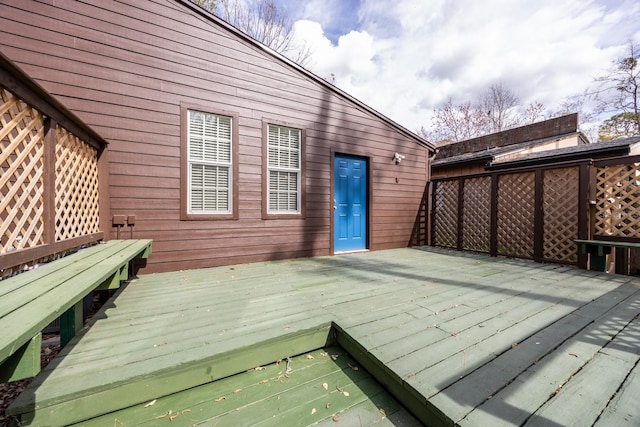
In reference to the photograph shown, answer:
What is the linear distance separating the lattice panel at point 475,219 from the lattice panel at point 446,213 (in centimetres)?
20

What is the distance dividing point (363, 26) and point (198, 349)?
1083cm

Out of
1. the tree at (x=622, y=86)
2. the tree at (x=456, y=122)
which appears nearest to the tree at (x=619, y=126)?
the tree at (x=622, y=86)

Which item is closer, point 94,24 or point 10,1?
point 10,1

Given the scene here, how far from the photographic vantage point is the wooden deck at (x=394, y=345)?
1091 mm

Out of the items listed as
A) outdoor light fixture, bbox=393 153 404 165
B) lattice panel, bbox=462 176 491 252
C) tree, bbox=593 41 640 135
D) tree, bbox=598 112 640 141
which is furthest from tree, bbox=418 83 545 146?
outdoor light fixture, bbox=393 153 404 165

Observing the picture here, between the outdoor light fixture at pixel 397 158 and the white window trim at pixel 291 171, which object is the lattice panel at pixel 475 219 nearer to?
the outdoor light fixture at pixel 397 158

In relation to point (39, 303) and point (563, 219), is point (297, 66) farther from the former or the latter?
point (563, 219)

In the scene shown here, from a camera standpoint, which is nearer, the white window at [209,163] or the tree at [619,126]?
the white window at [209,163]

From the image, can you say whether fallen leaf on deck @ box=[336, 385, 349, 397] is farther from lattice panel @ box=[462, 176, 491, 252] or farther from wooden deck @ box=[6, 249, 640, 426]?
lattice panel @ box=[462, 176, 491, 252]

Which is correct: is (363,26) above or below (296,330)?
above

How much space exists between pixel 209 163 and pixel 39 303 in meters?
2.76

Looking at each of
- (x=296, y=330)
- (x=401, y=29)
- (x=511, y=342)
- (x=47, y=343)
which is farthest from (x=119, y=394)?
(x=401, y=29)

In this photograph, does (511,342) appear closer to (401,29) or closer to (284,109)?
(284,109)

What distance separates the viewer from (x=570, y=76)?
14422 millimetres
